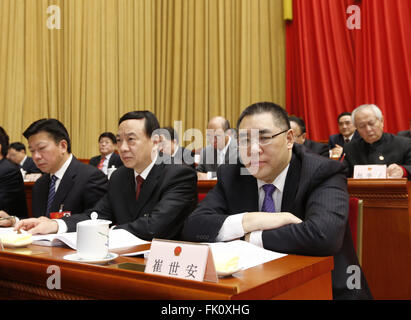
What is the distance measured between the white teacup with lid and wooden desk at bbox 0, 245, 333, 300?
49 mm

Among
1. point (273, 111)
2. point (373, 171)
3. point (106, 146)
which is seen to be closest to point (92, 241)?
point (273, 111)

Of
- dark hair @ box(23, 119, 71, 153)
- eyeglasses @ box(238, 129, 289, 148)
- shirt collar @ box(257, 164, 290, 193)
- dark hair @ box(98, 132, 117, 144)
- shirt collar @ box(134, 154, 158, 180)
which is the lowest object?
shirt collar @ box(257, 164, 290, 193)

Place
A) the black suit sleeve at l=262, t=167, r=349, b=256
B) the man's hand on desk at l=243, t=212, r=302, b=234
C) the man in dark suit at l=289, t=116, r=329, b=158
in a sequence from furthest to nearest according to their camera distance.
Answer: the man in dark suit at l=289, t=116, r=329, b=158 → the man's hand on desk at l=243, t=212, r=302, b=234 → the black suit sleeve at l=262, t=167, r=349, b=256

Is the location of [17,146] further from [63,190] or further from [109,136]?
[63,190]

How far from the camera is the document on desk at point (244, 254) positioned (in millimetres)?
978

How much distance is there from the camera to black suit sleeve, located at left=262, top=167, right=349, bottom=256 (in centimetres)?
130

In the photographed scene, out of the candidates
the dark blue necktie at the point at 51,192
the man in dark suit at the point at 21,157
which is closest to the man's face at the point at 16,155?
the man in dark suit at the point at 21,157

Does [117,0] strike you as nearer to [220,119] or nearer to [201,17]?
[201,17]

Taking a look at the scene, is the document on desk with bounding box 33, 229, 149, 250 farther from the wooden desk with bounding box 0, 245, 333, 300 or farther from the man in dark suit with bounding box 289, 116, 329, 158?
the man in dark suit with bounding box 289, 116, 329, 158

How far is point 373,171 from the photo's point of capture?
300 cm

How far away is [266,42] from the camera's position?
21.1 ft

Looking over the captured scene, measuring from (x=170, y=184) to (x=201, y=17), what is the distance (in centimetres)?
527

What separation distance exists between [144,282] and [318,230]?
2.04 feet

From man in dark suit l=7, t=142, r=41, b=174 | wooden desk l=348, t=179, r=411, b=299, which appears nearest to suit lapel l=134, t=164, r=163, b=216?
wooden desk l=348, t=179, r=411, b=299
